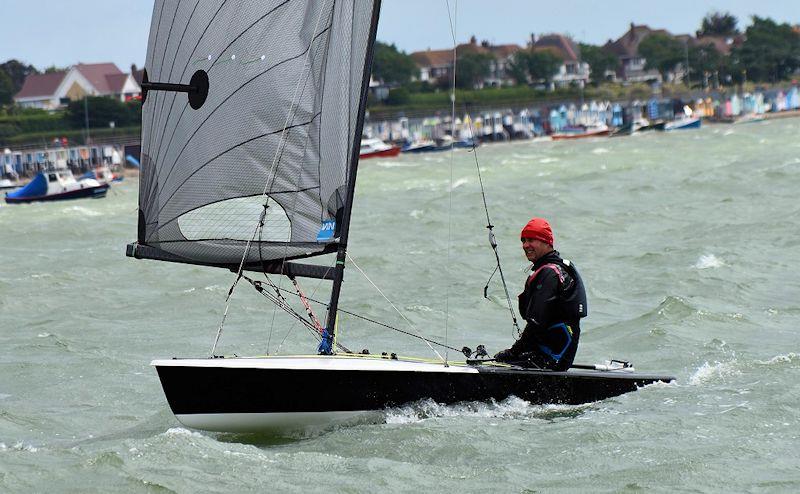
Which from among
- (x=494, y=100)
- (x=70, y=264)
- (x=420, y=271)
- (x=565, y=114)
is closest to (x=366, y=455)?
(x=420, y=271)

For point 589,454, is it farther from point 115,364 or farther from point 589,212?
point 589,212

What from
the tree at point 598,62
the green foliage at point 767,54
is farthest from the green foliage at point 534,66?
the green foliage at point 767,54

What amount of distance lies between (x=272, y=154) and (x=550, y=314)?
6.07ft

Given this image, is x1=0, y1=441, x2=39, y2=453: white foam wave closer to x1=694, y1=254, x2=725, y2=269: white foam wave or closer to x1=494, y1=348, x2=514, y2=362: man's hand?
x1=494, y1=348, x2=514, y2=362: man's hand

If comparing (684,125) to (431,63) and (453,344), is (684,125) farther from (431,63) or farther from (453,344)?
(453,344)

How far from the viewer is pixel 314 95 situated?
805 cm

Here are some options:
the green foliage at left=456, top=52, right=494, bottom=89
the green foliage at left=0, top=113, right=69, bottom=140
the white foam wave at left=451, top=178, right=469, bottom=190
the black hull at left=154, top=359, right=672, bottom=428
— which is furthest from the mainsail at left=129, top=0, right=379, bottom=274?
the green foliage at left=456, top=52, right=494, bottom=89

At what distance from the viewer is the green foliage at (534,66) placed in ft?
386

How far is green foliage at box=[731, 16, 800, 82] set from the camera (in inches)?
4616

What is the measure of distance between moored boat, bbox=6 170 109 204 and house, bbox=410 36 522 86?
74.9m

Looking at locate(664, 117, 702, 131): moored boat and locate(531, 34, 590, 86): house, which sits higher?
locate(531, 34, 590, 86): house

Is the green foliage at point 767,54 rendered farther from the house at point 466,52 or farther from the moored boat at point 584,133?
the moored boat at point 584,133

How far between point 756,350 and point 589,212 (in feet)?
48.3

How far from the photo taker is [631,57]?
133m
